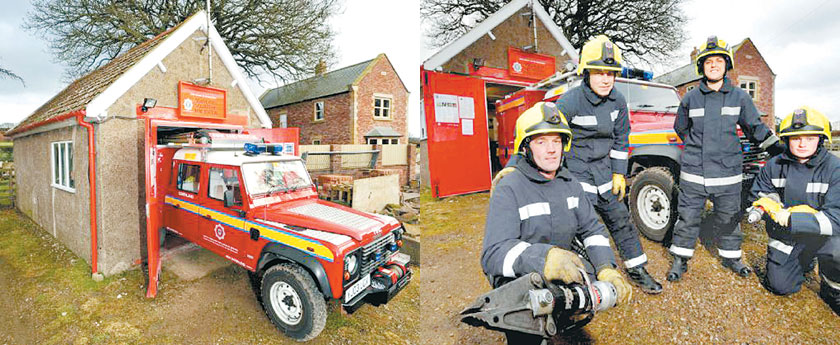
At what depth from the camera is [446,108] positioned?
6504 mm

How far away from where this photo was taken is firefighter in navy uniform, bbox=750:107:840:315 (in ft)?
9.27

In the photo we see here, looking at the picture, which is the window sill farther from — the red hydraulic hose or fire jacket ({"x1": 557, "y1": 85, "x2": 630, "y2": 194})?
fire jacket ({"x1": 557, "y1": 85, "x2": 630, "y2": 194})

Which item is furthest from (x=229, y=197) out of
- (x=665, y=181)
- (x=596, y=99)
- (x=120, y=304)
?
(x=665, y=181)

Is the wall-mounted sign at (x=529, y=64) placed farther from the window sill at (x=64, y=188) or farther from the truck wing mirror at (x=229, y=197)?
the window sill at (x=64, y=188)

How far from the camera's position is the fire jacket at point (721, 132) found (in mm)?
3232

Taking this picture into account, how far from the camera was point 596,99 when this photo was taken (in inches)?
122

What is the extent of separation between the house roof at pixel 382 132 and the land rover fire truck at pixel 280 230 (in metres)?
14.6

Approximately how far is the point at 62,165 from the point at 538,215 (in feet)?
27.5

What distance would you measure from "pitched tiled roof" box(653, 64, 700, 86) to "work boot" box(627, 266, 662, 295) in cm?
482

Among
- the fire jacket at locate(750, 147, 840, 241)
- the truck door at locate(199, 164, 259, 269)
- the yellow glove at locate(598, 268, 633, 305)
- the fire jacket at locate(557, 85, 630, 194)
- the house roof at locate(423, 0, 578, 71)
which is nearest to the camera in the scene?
the yellow glove at locate(598, 268, 633, 305)

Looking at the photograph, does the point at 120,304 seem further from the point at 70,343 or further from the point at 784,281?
the point at 784,281

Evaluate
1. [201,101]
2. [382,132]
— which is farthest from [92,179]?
[382,132]

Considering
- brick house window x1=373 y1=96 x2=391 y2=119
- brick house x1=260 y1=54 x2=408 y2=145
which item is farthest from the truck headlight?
brick house window x1=373 y1=96 x2=391 y2=119

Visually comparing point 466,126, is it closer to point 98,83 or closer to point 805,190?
point 805,190
